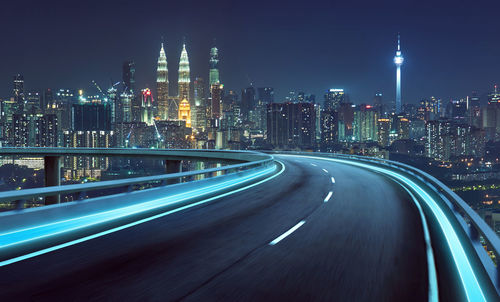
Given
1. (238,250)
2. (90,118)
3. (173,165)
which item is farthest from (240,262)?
(90,118)

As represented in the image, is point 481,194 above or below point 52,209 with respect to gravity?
below

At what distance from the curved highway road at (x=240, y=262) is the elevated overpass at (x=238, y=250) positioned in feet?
0.06

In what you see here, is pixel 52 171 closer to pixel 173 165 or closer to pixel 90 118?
pixel 173 165

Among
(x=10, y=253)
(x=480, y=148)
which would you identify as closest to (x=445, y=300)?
(x=10, y=253)

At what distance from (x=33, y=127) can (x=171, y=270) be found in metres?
185

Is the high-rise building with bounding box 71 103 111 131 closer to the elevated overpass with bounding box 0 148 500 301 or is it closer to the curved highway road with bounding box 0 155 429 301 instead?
the elevated overpass with bounding box 0 148 500 301

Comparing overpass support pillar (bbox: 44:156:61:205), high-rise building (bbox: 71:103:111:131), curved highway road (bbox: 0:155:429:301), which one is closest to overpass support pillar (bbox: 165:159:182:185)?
overpass support pillar (bbox: 44:156:61:205)

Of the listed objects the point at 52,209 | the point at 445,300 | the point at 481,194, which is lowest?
the point at 481,194

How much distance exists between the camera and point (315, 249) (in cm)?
661

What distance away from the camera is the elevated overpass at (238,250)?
468 cm

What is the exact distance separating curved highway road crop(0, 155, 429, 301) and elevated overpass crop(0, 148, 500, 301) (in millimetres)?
19

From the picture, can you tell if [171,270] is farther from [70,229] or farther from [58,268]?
[70,229]

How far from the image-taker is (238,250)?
648 cm

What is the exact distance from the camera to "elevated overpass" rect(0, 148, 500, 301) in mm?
4680
